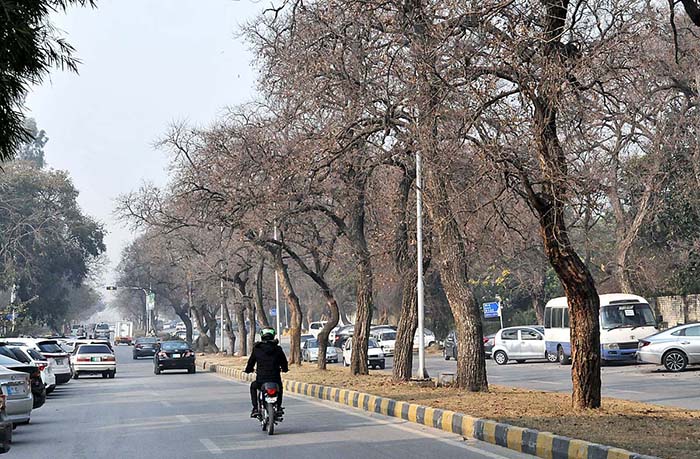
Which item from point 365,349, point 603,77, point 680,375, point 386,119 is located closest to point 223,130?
point 365,349

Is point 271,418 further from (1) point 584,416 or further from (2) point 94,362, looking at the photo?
(2) point 94,362

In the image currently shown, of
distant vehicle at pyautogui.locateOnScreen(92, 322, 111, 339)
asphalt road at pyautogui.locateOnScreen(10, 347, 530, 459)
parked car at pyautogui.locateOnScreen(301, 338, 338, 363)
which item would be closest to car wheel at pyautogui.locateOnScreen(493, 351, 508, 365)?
parked car at pyautogui.locateOnScreen(301, 338, 338, 363)

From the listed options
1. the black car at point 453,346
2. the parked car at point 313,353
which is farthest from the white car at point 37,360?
the parked car at point 313,353

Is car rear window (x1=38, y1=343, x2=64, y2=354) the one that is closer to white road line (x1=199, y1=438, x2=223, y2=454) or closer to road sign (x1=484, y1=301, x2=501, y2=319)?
white road line (x1=199, y1=438, x2=223, y2=454)

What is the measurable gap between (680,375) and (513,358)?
596 inches

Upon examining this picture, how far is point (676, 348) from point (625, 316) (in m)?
5.42

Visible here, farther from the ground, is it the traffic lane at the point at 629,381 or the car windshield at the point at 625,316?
the car windshield at the point at 625,316

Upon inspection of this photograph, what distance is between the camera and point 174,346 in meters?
46.2

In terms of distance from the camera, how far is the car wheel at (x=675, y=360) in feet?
103

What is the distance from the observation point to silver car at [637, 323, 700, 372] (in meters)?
31.2

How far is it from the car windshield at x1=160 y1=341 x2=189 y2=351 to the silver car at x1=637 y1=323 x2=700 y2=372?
22.0 metres

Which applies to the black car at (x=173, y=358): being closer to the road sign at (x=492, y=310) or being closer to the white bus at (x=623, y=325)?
the road sign at (x=492, y=310)

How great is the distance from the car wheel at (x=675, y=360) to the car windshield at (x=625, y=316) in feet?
16.2

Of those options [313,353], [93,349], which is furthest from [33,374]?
[313,353]
